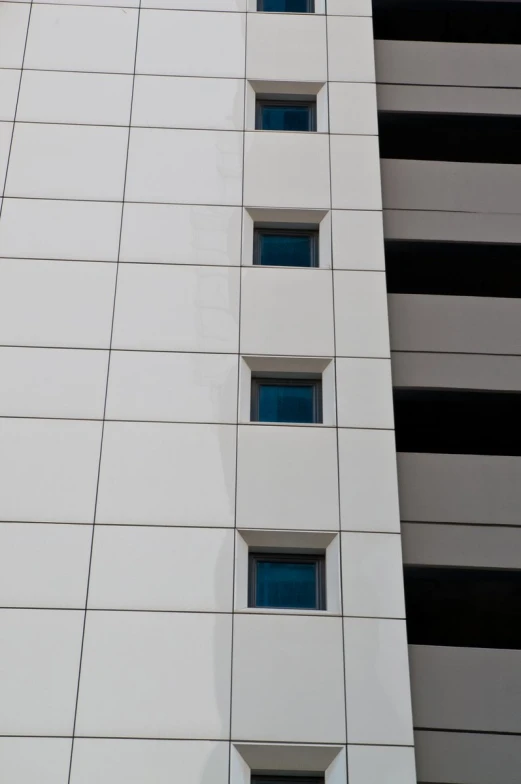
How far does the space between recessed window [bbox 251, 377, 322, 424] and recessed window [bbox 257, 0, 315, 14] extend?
26.1 feet

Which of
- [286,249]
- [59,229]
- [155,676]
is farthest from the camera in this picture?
[286,249]

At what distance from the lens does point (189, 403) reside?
13.6 meters

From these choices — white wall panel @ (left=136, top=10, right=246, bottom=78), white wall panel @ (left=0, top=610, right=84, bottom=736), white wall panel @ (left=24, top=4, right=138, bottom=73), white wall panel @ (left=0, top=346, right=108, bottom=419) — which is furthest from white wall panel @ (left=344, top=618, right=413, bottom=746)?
white wall panel @ (left=24, top=4, right=138, bottom=73)

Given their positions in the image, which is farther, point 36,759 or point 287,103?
point 287,103

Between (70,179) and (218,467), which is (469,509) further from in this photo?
(70,179)

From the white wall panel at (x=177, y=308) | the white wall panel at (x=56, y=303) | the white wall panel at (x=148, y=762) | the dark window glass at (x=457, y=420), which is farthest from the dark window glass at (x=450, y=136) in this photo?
the white wall panel at (x=148, y=762)

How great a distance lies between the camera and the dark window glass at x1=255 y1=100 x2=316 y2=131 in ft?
55.3

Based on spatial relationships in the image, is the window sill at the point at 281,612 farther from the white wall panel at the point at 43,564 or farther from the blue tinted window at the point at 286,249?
the blue tinted window at the point at 286,249

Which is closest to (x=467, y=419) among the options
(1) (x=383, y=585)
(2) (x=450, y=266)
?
(2) (x=450, y=266)

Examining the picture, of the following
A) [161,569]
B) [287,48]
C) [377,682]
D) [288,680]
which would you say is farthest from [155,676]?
[287,48]

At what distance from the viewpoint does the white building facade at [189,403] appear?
11.4 metres

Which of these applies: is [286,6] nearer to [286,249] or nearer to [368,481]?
[286,249]

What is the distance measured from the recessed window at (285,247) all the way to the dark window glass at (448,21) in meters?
7.60

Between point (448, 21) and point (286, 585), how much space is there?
45.8ft
